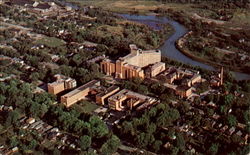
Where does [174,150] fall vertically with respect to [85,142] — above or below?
below

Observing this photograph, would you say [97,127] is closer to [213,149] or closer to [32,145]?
[32,145]

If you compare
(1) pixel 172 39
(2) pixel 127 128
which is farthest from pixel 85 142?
(1) pixel 172 39

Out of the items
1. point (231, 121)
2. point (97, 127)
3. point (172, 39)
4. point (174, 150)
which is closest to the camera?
point (174, 150)

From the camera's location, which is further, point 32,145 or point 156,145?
point 32,145

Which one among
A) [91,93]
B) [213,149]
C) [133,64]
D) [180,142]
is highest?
[133,64]

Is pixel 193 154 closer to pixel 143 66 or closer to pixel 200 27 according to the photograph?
pixel 143 66

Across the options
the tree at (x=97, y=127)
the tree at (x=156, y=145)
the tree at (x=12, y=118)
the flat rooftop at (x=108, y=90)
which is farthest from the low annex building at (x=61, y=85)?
the tree at (x=156, y=145)

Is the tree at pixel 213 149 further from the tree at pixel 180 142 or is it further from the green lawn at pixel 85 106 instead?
the green lawn at pixel 85 106
